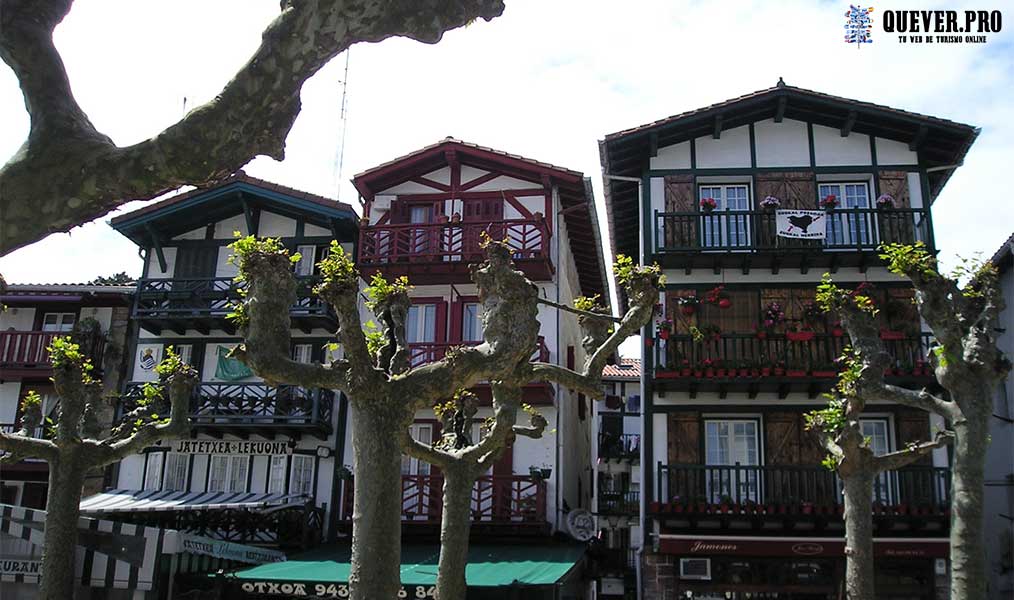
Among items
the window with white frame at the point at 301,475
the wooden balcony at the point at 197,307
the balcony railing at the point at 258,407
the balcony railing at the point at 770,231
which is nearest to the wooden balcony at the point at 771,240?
the balcony railing at the point at 770,231

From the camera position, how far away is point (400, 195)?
26375mm

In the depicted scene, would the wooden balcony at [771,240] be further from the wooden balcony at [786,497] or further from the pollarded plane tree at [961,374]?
the pollarded plane tree at [961,374]

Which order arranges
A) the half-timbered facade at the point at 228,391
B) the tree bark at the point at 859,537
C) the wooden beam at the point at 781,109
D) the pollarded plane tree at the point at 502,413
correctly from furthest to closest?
the half-timbered facade at the point at 228,391, the wooden beam at the point at 781,109, the pollarded plane tree at the point at 502,413, the tree bark at the point at 859,537

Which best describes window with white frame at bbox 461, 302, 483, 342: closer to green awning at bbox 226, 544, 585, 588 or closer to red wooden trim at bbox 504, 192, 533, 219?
red wooden trim at bbox 504, 192, 533, 219

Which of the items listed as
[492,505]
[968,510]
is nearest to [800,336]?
[492,505]

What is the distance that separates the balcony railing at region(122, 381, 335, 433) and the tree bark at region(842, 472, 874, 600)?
14443mm

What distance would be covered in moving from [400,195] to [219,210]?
18.0 ft

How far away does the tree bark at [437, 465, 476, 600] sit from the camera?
13578 mm

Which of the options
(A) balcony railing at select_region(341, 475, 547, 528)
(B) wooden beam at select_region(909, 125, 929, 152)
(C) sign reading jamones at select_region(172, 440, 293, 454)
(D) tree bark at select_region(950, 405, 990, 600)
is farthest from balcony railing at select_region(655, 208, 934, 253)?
(C) sign reading jamones at select_region(172, 440, 293, 454)

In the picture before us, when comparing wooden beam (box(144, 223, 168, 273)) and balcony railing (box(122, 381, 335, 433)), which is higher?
wooden beam (box(144, 223, 168, 273))

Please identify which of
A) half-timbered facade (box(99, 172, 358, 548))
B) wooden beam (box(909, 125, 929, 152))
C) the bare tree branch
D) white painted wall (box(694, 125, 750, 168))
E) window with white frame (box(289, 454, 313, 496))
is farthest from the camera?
window with white frame (box(289, 454, 313, 496))

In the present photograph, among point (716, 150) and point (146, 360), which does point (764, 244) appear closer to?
point (716, 150)

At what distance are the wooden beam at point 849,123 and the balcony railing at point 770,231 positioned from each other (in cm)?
226

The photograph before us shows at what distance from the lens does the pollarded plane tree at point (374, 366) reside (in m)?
9.78
